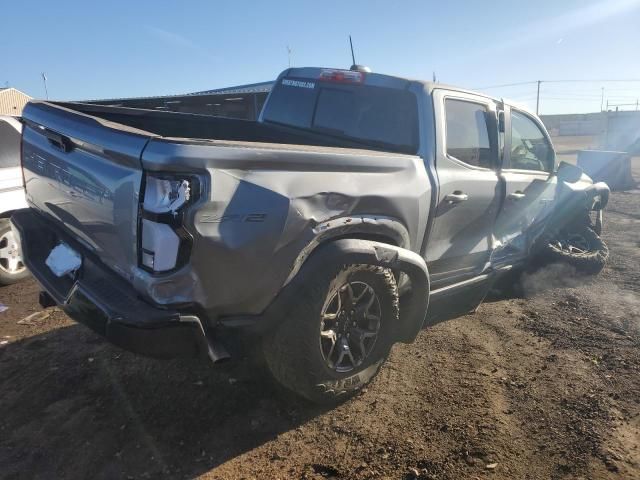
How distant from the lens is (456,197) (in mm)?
3549

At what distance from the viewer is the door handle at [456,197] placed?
351cm

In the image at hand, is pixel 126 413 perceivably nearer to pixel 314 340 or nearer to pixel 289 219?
pixel 314 340

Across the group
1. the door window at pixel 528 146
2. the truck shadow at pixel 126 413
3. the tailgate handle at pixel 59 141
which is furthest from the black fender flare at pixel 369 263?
the door window at pixel 528 146

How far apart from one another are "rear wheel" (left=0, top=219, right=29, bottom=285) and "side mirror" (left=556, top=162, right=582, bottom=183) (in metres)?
5.56

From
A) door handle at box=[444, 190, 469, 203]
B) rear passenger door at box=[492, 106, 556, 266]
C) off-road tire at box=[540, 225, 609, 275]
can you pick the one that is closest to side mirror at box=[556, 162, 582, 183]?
rear passenger door at box=[492, 106, 556, 266]

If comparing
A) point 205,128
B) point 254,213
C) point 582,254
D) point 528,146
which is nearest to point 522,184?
point 528,146

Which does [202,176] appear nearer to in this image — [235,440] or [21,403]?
[235,440]

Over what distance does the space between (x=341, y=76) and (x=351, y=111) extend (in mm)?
302

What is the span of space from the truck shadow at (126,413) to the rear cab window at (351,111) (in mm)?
1862

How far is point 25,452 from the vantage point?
8.55 ft

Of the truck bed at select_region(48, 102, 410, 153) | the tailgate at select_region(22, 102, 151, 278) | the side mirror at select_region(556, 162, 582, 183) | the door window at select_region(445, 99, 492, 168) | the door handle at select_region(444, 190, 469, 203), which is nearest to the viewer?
the tailgate at select_region(22, 102, 151, 278)

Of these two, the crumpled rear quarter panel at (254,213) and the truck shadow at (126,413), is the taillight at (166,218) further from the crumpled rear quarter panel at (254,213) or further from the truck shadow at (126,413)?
the truck shadow at (126,413)

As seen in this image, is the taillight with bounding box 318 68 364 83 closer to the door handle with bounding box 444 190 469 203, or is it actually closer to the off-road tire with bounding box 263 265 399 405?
the door handle with bounding box 444 190 469 203

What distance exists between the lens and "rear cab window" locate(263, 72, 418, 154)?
3576 mm
